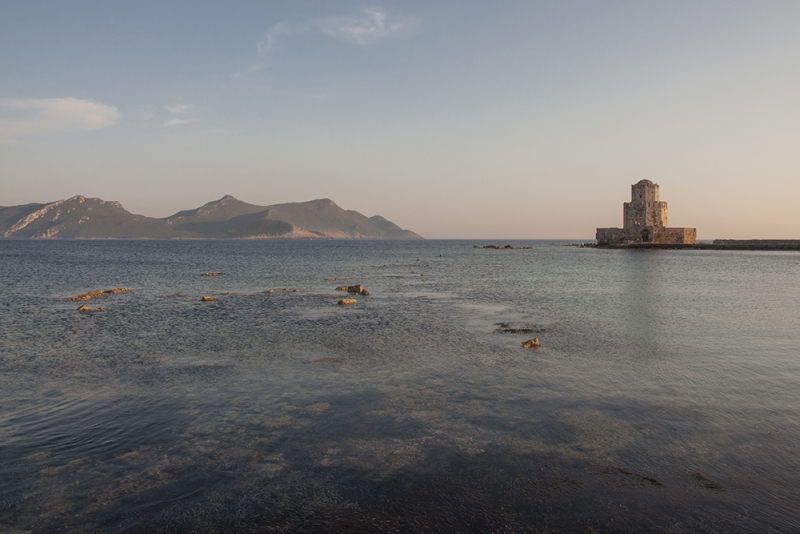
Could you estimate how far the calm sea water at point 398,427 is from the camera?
7.39 meters

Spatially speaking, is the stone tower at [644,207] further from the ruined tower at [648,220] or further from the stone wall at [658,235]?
the stone wall at [658,235]

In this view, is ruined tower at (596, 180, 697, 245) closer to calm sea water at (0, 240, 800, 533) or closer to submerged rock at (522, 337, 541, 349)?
calm sea water at (0, 240, 800, 533)

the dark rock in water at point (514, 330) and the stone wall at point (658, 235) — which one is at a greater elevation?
the stone wall at point (658, 235)

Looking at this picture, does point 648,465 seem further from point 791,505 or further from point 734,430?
point 734,430

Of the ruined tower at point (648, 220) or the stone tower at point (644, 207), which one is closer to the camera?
the stone tower at point (644, 207)

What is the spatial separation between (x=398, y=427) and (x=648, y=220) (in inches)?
5132

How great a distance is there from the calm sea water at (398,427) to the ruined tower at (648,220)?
10815 centimetres


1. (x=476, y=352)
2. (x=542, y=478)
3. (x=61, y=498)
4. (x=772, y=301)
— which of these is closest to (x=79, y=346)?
(x=61, y=498)

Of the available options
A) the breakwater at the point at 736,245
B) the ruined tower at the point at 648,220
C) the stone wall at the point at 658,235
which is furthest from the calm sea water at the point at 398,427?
the stone wall at the point at 658,235

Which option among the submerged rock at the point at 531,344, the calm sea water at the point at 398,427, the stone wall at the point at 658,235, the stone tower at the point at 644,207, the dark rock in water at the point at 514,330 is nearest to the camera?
the calm sea water at the point at 398,427

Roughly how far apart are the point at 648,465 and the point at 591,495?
183 centimetres

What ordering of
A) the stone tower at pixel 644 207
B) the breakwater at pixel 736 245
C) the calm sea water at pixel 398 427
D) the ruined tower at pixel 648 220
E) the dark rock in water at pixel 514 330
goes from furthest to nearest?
the ruined tower at pixel 648 220 → the stone tower at pixel 644 207 → the breakwater at pixel 736 245 → the dark rock in water at pixel 514 330 → the calm sea water at pixel 398 427

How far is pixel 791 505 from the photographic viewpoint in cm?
746

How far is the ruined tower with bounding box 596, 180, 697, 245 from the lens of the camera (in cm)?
12019
